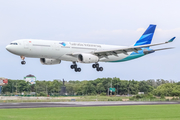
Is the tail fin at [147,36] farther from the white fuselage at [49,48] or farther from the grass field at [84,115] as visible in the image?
the grass field at [84,115]

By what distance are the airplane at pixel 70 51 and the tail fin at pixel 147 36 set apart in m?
3.96

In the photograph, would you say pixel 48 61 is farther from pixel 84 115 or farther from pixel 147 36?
pixel 147 36

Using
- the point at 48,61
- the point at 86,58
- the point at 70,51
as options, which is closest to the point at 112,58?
the point at 86,58

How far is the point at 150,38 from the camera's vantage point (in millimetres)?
75062

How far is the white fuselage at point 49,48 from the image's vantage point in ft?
176

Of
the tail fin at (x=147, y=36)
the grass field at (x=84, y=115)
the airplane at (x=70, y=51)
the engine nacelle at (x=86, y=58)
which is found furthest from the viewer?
the tail fin at (x=147, y=36)

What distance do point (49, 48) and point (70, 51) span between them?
4.60 meters

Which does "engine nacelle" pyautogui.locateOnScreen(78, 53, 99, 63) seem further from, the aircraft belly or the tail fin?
the tail fin

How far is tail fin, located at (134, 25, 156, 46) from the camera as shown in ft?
243

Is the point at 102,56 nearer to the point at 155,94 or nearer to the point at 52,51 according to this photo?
the point at 52,51

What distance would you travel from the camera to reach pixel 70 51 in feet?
194

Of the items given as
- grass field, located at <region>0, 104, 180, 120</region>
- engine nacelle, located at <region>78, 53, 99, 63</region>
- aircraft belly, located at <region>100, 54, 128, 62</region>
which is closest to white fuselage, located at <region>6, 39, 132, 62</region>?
engine nacelle, located at <region>78, 53, 99, 63</region>

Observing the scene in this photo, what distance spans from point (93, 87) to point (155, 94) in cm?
5684

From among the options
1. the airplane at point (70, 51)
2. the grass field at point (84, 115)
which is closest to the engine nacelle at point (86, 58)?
the airplane at point (70, 51)
